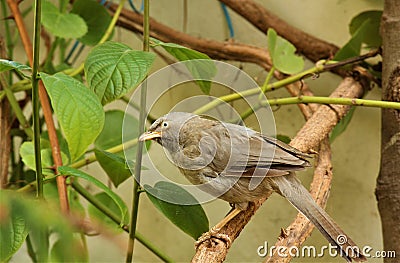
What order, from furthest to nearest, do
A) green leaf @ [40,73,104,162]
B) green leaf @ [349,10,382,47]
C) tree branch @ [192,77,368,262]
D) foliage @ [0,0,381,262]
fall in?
green leaf @ [349,10,382,47]
tree branch @ [192,77,368,262]
green leaf @ [40,73,104,162]
foliage @ [0,0,381,262]

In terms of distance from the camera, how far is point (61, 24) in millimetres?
1099

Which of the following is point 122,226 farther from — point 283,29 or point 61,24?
point 283,29

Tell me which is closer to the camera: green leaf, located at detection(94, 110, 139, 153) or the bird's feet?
the bird's feet

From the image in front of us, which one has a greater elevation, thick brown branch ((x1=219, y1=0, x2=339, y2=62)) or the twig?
thick brown branch ((x1=219, y1=0, x2=339, y2=62))

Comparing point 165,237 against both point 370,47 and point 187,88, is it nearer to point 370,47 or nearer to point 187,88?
point 187,88

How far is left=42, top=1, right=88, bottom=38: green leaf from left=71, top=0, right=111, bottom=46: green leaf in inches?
4.5

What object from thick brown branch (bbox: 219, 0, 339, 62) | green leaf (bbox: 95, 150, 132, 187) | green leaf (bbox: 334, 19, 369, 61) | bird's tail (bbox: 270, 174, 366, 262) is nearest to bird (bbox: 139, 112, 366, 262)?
bird's tail (bbox: 270, 174, 366, 262)

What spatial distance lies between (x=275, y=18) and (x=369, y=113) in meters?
0.35

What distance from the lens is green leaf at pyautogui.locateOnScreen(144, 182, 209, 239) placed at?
2.56 feet

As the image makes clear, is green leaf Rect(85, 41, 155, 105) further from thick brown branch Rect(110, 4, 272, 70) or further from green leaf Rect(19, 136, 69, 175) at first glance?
thick brown branch Rect(110, 4, 272, 70)

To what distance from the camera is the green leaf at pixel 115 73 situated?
637mm

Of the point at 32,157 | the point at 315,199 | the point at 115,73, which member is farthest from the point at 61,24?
the point at 315,199

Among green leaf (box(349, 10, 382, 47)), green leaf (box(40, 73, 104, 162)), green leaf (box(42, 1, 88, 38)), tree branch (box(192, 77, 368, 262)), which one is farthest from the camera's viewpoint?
green leaf (box(349, 10, 382, 47))

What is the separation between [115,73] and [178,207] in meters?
0.26
